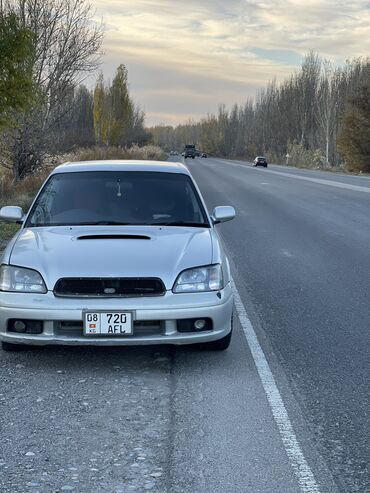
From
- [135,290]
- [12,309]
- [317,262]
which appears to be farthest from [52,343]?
[317,262]

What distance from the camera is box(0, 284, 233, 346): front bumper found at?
4.61m

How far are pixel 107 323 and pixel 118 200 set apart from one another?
1.76m

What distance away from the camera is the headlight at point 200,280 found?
478 cm

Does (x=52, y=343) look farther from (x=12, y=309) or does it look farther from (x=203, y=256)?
(x=203, y=256)

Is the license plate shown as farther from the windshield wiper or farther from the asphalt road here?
the windshield wiper

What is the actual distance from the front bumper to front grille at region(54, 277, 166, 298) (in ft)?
0.17

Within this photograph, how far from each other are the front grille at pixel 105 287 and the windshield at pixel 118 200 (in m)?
1.18

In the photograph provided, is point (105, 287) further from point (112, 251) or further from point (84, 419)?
point (84, 419)

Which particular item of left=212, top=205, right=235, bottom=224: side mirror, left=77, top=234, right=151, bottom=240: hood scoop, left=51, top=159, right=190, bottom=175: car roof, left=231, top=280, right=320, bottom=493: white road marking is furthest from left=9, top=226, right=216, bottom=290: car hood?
left=51, top=159, right=190, bottom=175: car roof

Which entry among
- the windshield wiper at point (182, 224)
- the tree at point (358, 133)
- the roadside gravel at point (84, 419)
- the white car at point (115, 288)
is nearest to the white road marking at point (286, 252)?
the windshield wiper at point (182, 224)

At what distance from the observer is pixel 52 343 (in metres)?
4.70

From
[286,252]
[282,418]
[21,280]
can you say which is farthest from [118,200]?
[286,252]

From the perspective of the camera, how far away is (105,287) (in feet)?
15.4

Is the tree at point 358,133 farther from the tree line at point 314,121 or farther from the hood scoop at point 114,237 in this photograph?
the hood scoop at point 114,237
